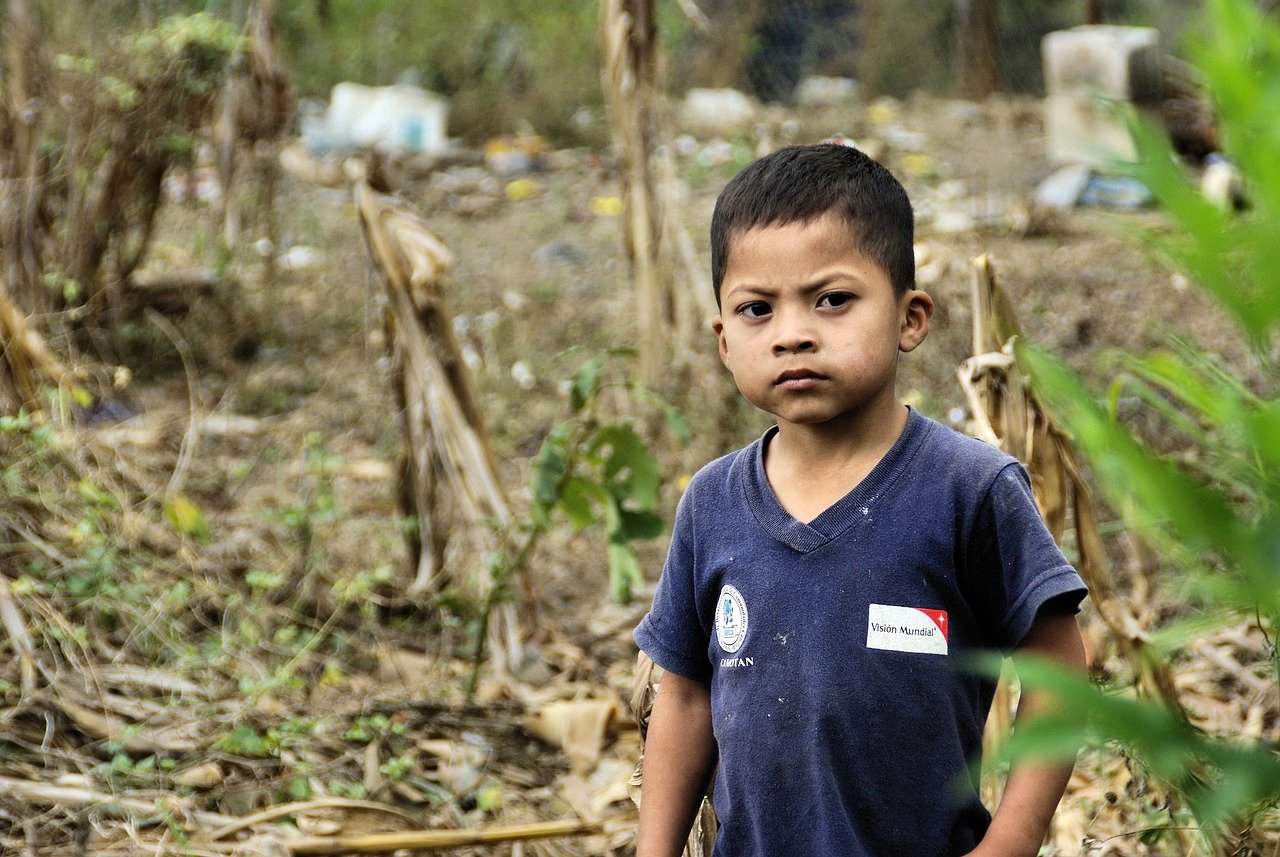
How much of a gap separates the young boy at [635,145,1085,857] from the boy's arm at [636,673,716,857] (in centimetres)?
14

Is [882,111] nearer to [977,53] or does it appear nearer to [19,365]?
[977,53]

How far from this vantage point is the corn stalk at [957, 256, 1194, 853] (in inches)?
82.8

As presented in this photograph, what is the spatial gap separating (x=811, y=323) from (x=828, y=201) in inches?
5.5

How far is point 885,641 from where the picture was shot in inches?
57.1

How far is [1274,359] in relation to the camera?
537 mm

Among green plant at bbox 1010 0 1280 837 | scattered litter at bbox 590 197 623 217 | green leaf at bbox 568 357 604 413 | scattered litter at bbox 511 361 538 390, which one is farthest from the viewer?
scattered litter at bbox 590 197 623 217

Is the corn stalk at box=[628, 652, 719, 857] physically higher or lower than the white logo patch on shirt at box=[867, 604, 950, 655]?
lower

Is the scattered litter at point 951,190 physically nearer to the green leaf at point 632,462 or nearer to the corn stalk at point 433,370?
the corn stalk at point 433,370

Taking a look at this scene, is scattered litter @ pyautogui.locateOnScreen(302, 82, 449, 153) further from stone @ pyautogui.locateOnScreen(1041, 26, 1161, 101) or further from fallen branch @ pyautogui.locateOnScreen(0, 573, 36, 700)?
fallen branch @ pyautogui.locateOnScreen(0, 573, 36, 700)

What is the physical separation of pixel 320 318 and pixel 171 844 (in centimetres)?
466

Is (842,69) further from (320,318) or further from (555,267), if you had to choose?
(320,318)

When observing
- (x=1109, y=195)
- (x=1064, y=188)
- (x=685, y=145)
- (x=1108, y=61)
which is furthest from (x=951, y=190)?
(x=685, y=145)

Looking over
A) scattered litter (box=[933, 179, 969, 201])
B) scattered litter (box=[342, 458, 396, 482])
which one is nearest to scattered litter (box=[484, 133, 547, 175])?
scattered litter (box=[933, 179, 969, 201])

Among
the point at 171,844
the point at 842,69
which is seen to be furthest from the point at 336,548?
the point at 842,69
